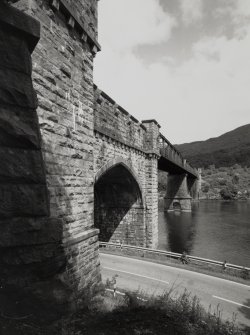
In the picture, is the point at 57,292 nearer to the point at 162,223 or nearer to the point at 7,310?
the point at 7,310

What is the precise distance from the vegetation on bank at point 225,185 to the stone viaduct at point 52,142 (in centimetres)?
7824

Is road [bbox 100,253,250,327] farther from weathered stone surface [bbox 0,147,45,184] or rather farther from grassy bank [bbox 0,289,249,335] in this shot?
weathered stone surface [bbox 0,147,45,184]

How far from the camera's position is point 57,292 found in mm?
4457

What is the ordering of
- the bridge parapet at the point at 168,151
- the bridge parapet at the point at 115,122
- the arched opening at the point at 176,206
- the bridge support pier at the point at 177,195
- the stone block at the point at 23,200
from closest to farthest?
the stone block at the point at 23,200, the bridge parapet at the point at 115,122, the bridge parapet at the point at 168,151, the bridge support pier at the point at 177,195, the arched opening at the point at 176,206

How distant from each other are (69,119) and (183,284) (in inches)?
342

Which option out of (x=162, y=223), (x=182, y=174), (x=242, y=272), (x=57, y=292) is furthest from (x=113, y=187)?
(x=182, y=174)

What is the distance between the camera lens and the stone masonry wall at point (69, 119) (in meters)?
6.38

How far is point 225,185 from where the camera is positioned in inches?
3718

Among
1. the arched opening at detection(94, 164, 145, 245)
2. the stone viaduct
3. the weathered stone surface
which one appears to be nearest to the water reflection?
the arched opening at detection(94, 164, 145, 245)

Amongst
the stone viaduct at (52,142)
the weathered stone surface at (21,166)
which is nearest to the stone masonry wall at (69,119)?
the stone viaduct at (52,142)

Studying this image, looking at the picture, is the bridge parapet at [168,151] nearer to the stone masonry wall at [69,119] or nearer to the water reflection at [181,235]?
the water reflection at [181,235]

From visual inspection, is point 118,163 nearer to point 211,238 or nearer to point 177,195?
point 211,238

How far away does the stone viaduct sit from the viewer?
3.77 metres

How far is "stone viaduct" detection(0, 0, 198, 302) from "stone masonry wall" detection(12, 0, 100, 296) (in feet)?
0.08
